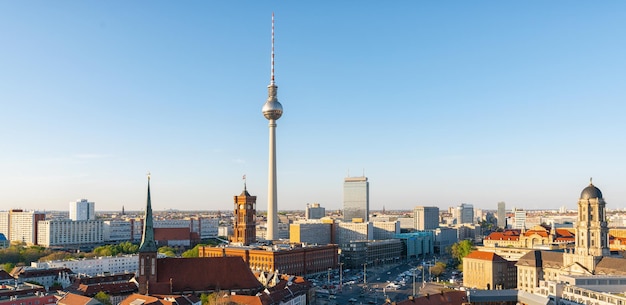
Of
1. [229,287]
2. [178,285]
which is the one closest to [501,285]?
[229,287]

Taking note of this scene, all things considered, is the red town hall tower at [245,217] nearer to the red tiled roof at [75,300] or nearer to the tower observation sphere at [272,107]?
the tower observation sphere at [272,107]

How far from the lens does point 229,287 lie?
84.6 meters

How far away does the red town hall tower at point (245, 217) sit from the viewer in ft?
486

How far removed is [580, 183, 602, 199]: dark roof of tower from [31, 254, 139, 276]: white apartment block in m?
100

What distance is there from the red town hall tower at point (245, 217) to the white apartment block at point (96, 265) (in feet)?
87.2

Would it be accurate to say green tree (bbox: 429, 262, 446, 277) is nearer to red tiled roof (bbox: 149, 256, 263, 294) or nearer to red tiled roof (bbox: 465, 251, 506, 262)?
red tiled roof (bbox: 465, 251, 506, 262)

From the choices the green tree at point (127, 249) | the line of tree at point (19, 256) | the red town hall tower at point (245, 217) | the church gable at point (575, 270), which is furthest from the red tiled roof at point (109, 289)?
the green tree at point (127, 249)

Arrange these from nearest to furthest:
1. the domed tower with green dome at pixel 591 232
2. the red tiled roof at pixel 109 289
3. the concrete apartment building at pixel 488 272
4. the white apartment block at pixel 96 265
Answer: the red tiled roof at pixel 109 289
the domed tower with green dome at pixel 591 232
the concrete apartment building at pixel 488 272
the white apartment block at pixel 96 265

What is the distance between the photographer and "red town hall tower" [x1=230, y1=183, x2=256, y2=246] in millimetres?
148000

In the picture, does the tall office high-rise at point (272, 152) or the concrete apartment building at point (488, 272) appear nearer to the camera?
the concrete apartment building at point (488, 272)

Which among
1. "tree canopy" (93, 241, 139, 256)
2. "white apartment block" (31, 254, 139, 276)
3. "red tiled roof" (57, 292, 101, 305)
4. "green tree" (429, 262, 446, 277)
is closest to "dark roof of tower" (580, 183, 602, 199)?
"green tree" (429, 262, 446, 277)

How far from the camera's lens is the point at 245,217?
488ft

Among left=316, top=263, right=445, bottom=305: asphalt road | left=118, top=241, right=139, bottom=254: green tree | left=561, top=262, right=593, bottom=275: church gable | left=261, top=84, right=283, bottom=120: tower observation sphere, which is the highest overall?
left=261, top=84, right=283, bottom=120: tower observation sphere

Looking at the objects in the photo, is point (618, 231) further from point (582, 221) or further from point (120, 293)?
point (120, 293)
